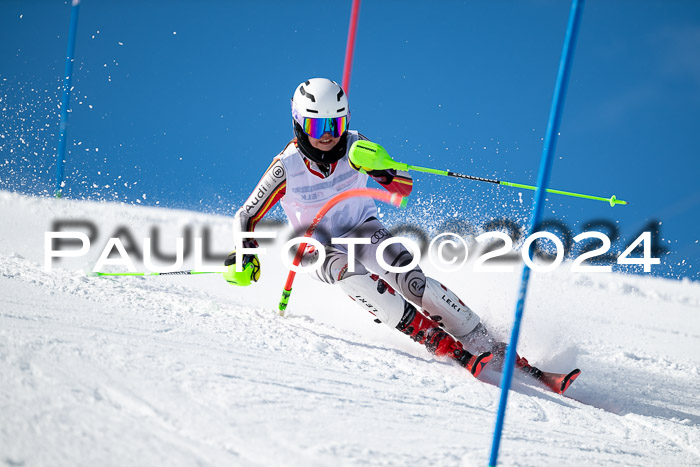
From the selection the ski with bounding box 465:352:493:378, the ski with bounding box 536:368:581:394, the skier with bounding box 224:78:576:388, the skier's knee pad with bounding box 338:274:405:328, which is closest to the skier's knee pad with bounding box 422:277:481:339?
the skier with bounding box 224:78:576:388

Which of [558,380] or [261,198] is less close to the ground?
[261,198]

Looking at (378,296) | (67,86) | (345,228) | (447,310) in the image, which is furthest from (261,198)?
(67,86)

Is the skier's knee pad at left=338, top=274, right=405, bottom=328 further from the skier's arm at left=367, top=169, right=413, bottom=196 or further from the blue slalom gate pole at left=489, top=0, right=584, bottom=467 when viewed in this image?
the blue slalom gate pole at left=489, top=0, right=584, bottom=467

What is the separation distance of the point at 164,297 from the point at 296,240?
0.95 meters

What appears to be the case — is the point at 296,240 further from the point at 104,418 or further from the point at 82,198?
the point at 82,198

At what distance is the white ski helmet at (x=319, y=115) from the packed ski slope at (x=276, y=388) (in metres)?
1.14

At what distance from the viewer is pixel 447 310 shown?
12.5 ft

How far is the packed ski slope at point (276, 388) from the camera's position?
6.34 ft

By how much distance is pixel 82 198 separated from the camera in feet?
25.7

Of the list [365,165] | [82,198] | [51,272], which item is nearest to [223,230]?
[82,198]

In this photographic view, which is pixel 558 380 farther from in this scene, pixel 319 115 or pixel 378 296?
pixel 319 115

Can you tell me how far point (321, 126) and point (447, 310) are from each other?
56.6 inches

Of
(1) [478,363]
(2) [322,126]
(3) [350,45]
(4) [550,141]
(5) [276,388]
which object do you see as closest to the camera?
(4) [550,141]

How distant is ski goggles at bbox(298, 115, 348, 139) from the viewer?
3.69 metres
